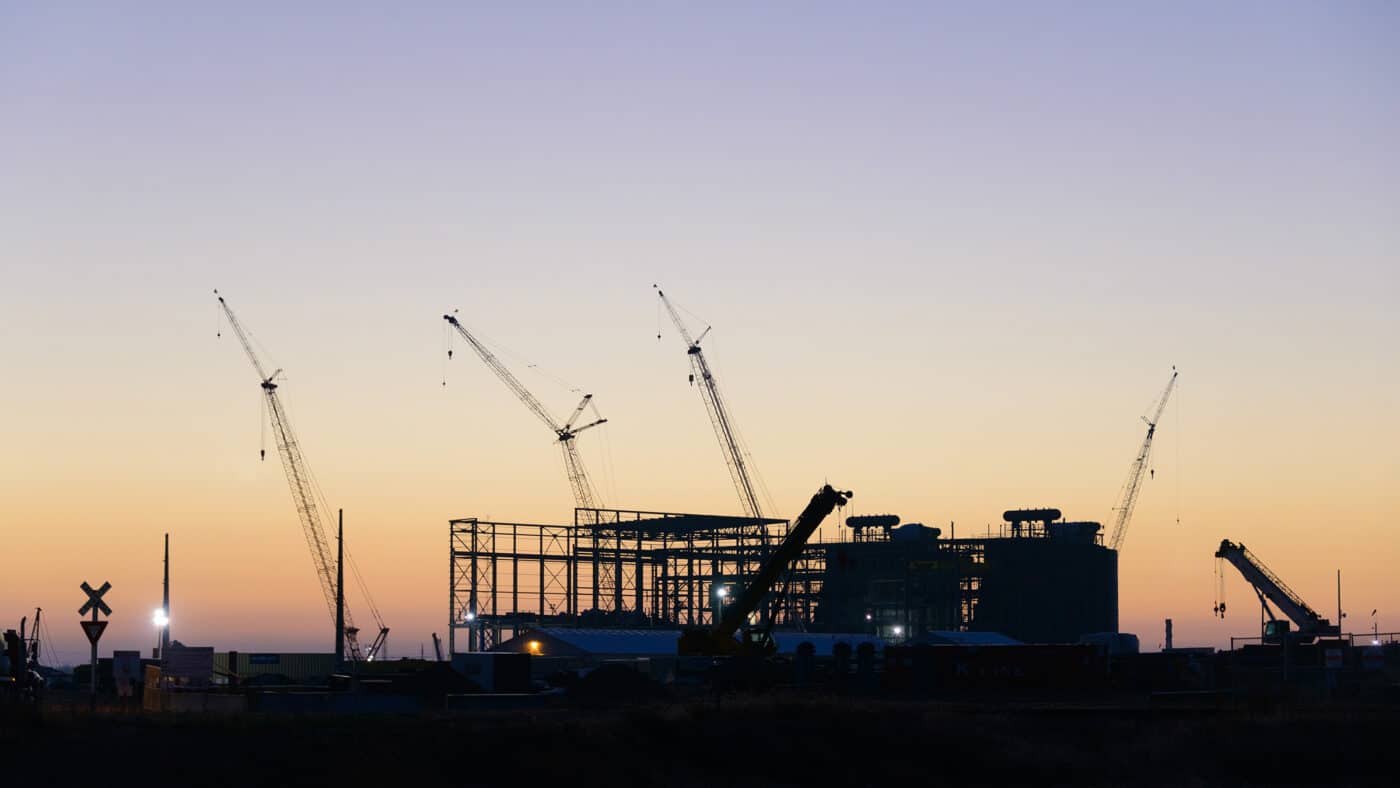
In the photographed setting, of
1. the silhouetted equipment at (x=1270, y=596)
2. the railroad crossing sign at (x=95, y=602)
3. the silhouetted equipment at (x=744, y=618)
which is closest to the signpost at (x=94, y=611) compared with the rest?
the railroad crossing sign at (x=95, y=602)

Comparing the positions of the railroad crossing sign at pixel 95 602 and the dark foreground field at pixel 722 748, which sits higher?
the railroad crossing sign at pixel 95 602

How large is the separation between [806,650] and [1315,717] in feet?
113

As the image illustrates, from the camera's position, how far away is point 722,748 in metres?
49.7

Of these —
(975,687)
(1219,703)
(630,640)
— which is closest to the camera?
(1219,703)

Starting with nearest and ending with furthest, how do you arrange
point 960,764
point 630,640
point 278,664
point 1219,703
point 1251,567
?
point 960,764
point 1219,703
point 278,664
point 630,640
point 1251,567

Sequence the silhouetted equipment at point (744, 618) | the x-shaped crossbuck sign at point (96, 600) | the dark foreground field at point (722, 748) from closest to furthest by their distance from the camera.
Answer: the dark foreground field at point (722, 748) → the x-shaped crossbuck sign at point (96, 600) → the silhouetted equipment at point (744, 618)

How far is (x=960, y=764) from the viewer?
1996 inches

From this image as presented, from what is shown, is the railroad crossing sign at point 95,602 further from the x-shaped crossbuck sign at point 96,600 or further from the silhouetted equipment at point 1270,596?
the silhouetted equipment at point 1270,596

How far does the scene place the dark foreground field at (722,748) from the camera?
42500mm

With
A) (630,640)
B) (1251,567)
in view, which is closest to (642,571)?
(630,640)

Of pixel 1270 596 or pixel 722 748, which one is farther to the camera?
pixel 1270 596

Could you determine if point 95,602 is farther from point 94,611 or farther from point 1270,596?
point 1270,596

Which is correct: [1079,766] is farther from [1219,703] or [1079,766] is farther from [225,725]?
[225,725]

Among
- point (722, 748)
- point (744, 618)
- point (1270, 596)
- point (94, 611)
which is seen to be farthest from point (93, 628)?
point (1270, 596)
